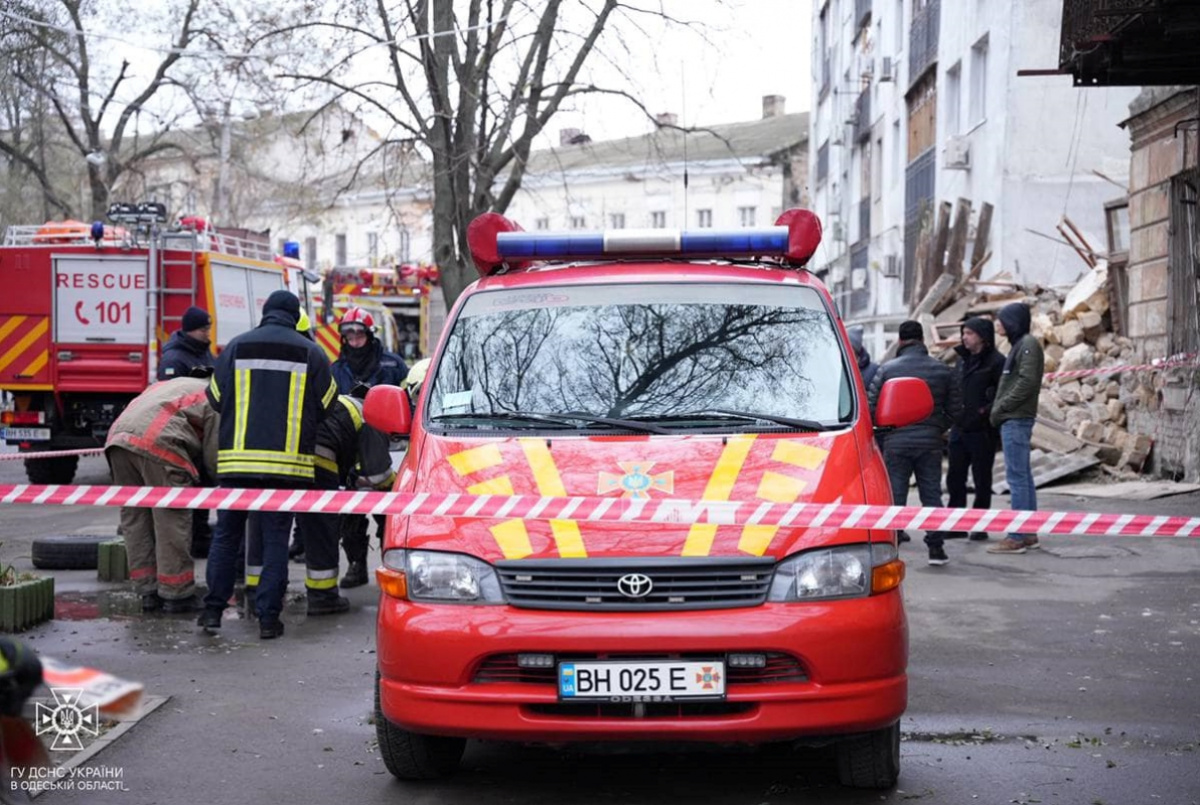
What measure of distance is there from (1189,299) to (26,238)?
1311 cm

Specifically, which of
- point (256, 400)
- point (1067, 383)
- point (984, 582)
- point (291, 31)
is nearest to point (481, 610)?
point (256, 400)

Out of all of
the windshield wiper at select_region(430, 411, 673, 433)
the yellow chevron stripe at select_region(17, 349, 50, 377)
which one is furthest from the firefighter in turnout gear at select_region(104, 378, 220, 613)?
the yellow chevron stripe at select_region(17, 349, 50, 377)

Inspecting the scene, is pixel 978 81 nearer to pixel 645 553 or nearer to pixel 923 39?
pixel 923 39

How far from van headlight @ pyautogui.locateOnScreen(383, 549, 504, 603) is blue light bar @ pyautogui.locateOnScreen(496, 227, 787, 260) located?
6.36 feet

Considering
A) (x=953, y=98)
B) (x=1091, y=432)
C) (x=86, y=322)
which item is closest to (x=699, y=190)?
(x=953, y=98)

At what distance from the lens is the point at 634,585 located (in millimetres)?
4961

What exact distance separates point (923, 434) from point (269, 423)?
5.33 metres

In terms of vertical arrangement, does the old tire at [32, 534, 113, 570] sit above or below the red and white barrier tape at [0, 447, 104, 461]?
below

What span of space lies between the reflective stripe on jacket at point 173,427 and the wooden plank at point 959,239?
1602 centimetres

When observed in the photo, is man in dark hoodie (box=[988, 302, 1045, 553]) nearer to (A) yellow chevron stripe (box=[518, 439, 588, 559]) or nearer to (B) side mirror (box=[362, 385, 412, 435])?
(B) side mirror (box=[362, 385, 412, 435])

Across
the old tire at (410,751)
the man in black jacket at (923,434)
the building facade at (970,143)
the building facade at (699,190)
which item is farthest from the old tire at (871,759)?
the building facade at (699,190)

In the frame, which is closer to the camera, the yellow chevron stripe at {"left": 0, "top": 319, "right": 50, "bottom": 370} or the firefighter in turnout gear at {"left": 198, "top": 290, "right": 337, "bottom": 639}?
the firefighter in turnout gear at {"left": 198, "top": 290, "right": 337, "bottom": 639}

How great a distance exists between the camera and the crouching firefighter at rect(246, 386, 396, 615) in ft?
29.2

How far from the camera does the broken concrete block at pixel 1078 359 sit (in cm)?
1783
